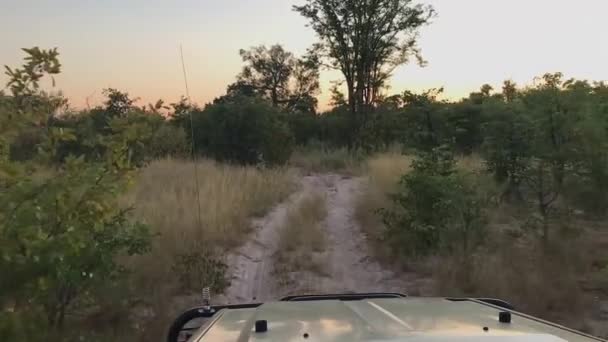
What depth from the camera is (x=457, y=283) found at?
25.2ft

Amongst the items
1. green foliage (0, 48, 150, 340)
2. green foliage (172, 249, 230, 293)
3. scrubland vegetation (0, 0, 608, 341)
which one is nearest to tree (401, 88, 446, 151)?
scrubland vegetation (0, 0, 608, 341)

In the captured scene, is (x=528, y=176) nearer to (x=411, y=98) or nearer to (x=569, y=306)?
(x=569, y=306)

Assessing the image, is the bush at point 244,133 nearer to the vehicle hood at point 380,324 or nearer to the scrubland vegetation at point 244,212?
the scrubland vegetation at point 244,212

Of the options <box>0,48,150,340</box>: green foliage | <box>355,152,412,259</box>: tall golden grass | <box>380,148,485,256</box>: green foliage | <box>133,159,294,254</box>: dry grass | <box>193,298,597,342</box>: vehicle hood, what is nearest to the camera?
<box>193,298,597,342</box>: vehicle hood

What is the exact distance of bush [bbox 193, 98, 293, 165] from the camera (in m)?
18.8

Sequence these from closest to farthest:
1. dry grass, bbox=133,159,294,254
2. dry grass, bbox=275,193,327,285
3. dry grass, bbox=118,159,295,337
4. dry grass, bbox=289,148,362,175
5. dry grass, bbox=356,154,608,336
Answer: dry grass, bbox=356,154,608,336, dry grass, bbox=118,159,295,337, dry grass, bbox=275,193,327,285, dry grass, bbox=133,159,294,254, dry grass, bbox=289,148,362,175

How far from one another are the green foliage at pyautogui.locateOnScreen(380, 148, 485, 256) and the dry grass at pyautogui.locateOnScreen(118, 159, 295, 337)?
257 cm

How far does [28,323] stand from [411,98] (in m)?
8.75

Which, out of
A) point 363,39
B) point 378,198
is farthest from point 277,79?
point 378,198

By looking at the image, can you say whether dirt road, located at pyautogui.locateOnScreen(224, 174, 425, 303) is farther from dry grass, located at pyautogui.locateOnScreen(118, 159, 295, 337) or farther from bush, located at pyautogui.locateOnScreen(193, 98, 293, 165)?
bush, located at pyautogui.locateOnScreen(193, 98, 293, 165)

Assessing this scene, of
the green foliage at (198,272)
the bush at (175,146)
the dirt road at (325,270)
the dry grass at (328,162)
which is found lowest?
the dirt road at (325,270)

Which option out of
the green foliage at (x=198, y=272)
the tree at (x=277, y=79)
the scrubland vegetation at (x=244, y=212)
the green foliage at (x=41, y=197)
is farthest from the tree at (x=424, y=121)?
the tree at (x=277, y=79)

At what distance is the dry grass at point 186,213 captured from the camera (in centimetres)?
737

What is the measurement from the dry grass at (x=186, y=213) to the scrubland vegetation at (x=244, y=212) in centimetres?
3
